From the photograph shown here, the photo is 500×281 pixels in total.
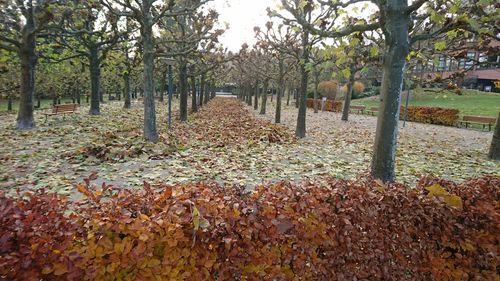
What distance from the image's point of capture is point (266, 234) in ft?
7.68

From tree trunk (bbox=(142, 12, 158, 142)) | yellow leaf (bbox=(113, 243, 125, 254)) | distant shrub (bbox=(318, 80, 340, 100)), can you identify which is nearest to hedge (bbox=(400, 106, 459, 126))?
distant shrub (bbox=(318, 80, 340, 100))

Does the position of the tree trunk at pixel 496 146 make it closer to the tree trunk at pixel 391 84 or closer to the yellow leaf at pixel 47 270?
the tree trunk at pixel 391 84

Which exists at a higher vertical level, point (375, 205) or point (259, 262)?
point (375, 205)

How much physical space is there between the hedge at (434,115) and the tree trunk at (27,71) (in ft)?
88.7

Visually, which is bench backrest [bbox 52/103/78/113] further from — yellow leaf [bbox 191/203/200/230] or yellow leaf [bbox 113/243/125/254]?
yellow leaf [bbox 191/203/200/230]

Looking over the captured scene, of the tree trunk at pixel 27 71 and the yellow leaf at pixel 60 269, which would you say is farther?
the tree trunk at pixel 27 71

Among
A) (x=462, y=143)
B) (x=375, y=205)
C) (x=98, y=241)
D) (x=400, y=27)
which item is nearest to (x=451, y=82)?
(x=462, y=143)

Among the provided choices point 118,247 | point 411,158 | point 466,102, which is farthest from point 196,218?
point 466,102

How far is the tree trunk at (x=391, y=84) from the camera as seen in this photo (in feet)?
15.9

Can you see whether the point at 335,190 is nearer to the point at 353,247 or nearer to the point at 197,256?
the point at 353,247

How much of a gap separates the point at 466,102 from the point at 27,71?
1861 inches

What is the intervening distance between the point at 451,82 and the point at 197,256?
11920 mm

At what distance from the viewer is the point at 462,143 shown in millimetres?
14133

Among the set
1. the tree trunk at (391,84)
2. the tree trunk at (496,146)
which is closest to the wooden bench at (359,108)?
the tree trunk at (496,146)
